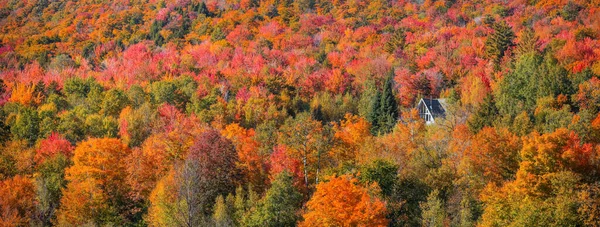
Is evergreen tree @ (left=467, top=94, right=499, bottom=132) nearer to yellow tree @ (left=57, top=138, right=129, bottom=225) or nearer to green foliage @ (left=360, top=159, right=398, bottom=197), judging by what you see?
green foliage @ (left=360, top=159, right=398, bottom=197)

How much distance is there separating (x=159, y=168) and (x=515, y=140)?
86.5 feet

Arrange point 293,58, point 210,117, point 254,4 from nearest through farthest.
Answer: point 210,117 < point 293,58 < point 254,4

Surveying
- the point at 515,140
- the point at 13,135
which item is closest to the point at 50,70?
the point at 13,135

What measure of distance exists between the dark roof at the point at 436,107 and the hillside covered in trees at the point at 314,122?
1582 millimetres

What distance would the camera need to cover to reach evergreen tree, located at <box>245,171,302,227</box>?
36469mm

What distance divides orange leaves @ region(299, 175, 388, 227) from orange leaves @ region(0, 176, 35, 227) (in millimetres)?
22387

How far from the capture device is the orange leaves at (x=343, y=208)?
33500 millimetres

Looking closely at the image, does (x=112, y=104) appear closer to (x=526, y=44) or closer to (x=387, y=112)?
(x=387, y=112)

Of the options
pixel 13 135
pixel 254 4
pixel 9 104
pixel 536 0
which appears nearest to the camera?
pixel 13 135

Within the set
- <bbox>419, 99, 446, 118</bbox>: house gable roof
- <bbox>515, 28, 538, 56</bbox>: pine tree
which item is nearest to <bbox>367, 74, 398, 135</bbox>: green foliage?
<bbox>419, 99, 446, 118</bbox>: house gable roof

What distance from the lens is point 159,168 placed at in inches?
1777

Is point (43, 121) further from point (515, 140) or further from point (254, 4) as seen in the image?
point (254, 4)

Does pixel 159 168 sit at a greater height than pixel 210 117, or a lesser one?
greater

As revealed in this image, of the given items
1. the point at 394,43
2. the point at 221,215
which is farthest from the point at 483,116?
the point at 394,43
